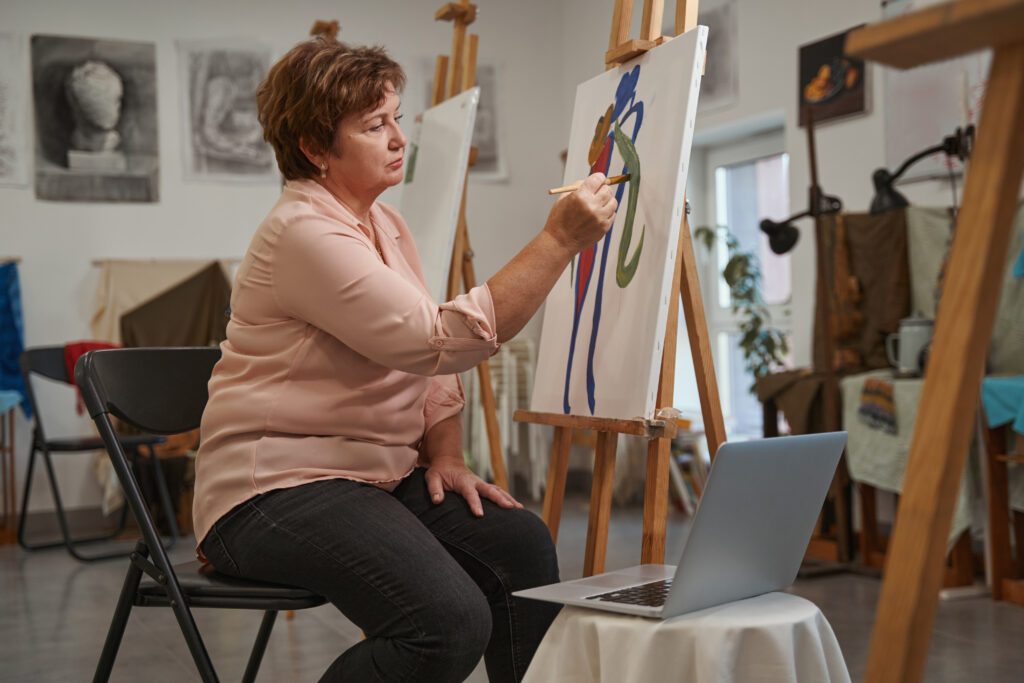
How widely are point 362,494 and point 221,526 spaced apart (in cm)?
21

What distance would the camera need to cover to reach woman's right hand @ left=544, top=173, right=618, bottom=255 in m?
1.50

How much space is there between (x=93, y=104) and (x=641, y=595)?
4.33m

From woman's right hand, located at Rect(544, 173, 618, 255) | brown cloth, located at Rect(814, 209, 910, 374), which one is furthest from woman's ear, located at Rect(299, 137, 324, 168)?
brown cloth, located at Rect(814, 209, 910, 374)

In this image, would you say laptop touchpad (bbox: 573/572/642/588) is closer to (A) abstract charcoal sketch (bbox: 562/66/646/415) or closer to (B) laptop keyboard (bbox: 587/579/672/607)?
(B) laptop keyboard (bbox: 587/579/672/607)

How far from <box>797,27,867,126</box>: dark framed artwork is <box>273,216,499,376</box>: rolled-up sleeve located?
286 cm

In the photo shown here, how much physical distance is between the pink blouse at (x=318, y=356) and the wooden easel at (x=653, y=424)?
32 cm

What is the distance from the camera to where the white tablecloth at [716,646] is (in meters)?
1.24

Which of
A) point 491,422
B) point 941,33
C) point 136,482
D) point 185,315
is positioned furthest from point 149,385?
point 185,315

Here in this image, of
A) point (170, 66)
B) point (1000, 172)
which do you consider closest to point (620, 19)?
point (1000, 172)

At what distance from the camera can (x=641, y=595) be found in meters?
1.38

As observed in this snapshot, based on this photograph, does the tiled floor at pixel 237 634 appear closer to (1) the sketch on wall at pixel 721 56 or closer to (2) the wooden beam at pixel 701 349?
(2) the wooden beam at pixel 701 349

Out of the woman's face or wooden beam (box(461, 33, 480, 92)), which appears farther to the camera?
wooden beam (box(461, 33, 480, 92))

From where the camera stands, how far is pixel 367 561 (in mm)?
1360

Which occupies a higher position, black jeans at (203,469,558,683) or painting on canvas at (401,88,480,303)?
painting on canvas at (401,88,480,303)
